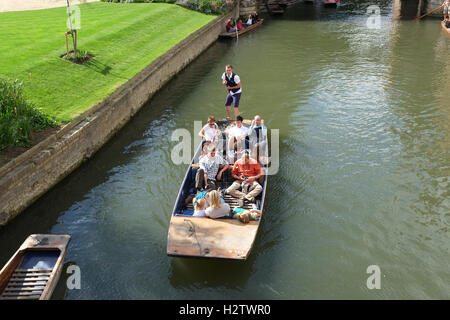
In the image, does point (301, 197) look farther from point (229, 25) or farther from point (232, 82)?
point (229, 25)

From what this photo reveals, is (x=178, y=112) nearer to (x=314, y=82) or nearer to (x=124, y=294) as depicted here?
(x=314, y=82)

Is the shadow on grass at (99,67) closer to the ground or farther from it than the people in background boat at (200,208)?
farther from it

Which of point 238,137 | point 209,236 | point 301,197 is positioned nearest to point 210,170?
point 238,137

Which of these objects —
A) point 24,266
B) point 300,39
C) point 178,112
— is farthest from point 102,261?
point 300,39

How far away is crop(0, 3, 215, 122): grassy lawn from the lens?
1412 centimetres

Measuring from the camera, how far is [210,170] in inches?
421

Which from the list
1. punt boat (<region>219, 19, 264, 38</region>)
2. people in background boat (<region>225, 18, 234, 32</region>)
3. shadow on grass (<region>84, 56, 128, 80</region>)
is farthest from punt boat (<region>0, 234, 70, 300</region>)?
people in background boat (<region>225, 18, 234, 32</region>)

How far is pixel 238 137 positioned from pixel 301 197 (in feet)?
8.41

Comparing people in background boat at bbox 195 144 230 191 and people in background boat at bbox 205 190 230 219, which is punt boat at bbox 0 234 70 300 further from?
people in background boat at bbox 195 144 230 191

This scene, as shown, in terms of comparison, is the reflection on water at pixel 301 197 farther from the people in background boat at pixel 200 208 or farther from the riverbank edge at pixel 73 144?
the people in background boat at pixel 200 208

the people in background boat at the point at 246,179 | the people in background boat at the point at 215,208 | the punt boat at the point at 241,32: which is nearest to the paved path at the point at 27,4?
the punt boat at the point at 241,32

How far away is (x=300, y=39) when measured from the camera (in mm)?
26000

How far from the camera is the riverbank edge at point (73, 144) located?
399 inches

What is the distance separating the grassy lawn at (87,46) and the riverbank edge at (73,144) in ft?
1.23
